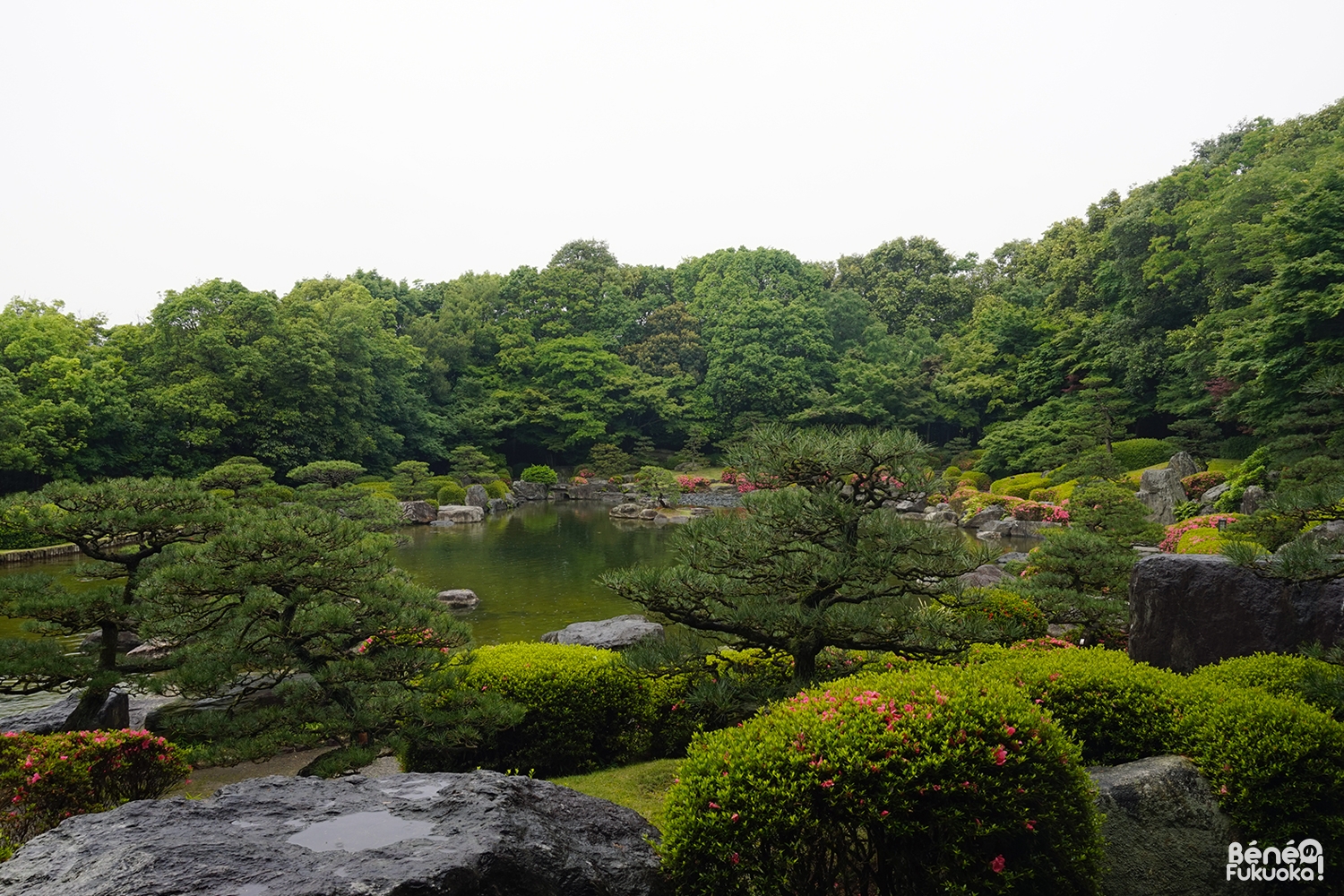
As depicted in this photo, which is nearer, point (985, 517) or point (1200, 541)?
point (1200, 541)

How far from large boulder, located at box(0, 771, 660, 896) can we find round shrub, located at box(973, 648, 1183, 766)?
93.5 inches

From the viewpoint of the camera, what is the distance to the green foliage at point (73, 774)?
3941 millimetres

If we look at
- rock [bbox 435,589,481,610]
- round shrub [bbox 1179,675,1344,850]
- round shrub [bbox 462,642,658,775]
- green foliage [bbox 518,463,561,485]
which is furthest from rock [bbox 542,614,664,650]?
green foliage [bbox 518,463,561,485]

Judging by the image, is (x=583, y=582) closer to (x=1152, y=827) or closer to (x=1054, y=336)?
(x=1152, y=827)

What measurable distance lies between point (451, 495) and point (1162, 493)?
23.4m

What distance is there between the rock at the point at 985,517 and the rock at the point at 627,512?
11.4 m

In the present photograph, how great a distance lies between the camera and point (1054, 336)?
31.2 meters

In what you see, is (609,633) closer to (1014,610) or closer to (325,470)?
(1014,610)

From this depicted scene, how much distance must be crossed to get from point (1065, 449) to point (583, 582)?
732 inches

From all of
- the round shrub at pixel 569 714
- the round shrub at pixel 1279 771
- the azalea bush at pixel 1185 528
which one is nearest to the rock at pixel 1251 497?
the azalea bush at pixel 1185 528

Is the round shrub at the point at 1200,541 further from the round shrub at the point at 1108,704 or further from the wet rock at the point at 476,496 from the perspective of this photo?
the wet rock at the point at 476,496

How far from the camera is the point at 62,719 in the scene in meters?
6.37

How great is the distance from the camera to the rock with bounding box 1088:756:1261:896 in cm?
335

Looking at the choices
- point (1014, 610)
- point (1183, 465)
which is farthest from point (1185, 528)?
point (1014, 610)
